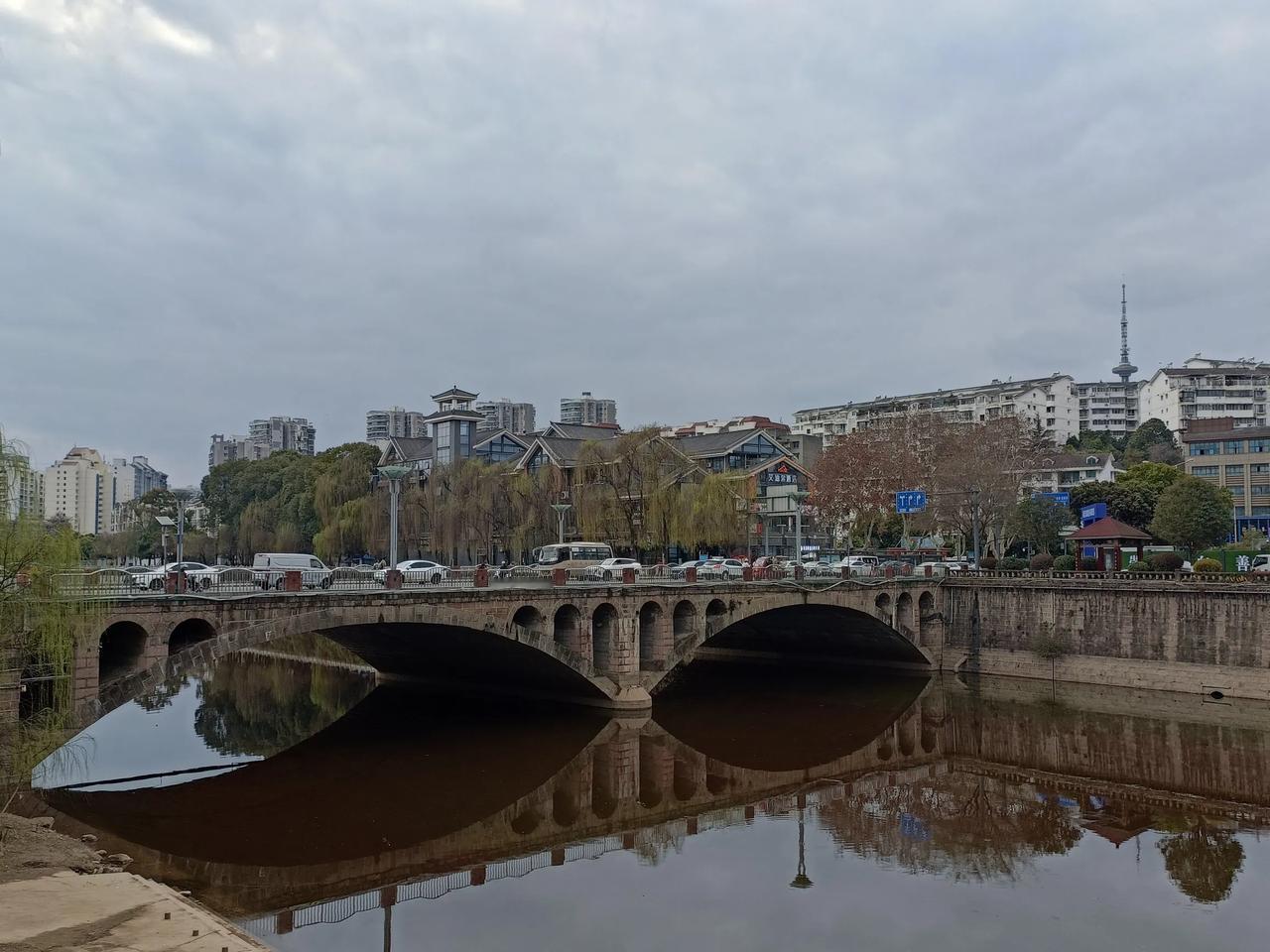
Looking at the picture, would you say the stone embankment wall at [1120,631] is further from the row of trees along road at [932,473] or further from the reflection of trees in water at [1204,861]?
the reflection of trees in water at [1204,861]

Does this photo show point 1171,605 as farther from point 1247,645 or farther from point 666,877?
point 666,877

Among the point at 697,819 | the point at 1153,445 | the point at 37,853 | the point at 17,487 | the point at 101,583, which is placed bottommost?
the point at 697,819

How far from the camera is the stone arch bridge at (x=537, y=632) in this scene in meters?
28.3

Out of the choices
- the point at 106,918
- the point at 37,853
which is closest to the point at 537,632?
the point at 37,853

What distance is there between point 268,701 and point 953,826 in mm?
32345

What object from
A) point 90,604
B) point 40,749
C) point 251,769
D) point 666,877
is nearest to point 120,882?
point 40,749

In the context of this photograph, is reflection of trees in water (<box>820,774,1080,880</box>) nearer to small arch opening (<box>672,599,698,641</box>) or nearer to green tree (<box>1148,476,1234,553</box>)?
small arch opening (<box>672,599,698,641</box>)

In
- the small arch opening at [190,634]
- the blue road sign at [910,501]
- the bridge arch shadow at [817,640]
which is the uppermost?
the blue road sign at [910,501]

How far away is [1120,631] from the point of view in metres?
49.2

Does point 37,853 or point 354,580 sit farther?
point 354,580

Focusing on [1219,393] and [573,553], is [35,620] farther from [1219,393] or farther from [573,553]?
[1219,393]

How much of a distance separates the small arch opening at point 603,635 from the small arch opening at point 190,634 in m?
15.8

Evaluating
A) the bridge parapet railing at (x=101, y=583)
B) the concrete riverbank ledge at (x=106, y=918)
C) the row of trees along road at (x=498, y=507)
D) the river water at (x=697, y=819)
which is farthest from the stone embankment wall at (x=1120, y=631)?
the concrete riverbank ledge at (x=106, y=918)

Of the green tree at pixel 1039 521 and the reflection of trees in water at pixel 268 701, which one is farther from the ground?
the green tree at pixel 1039 521
